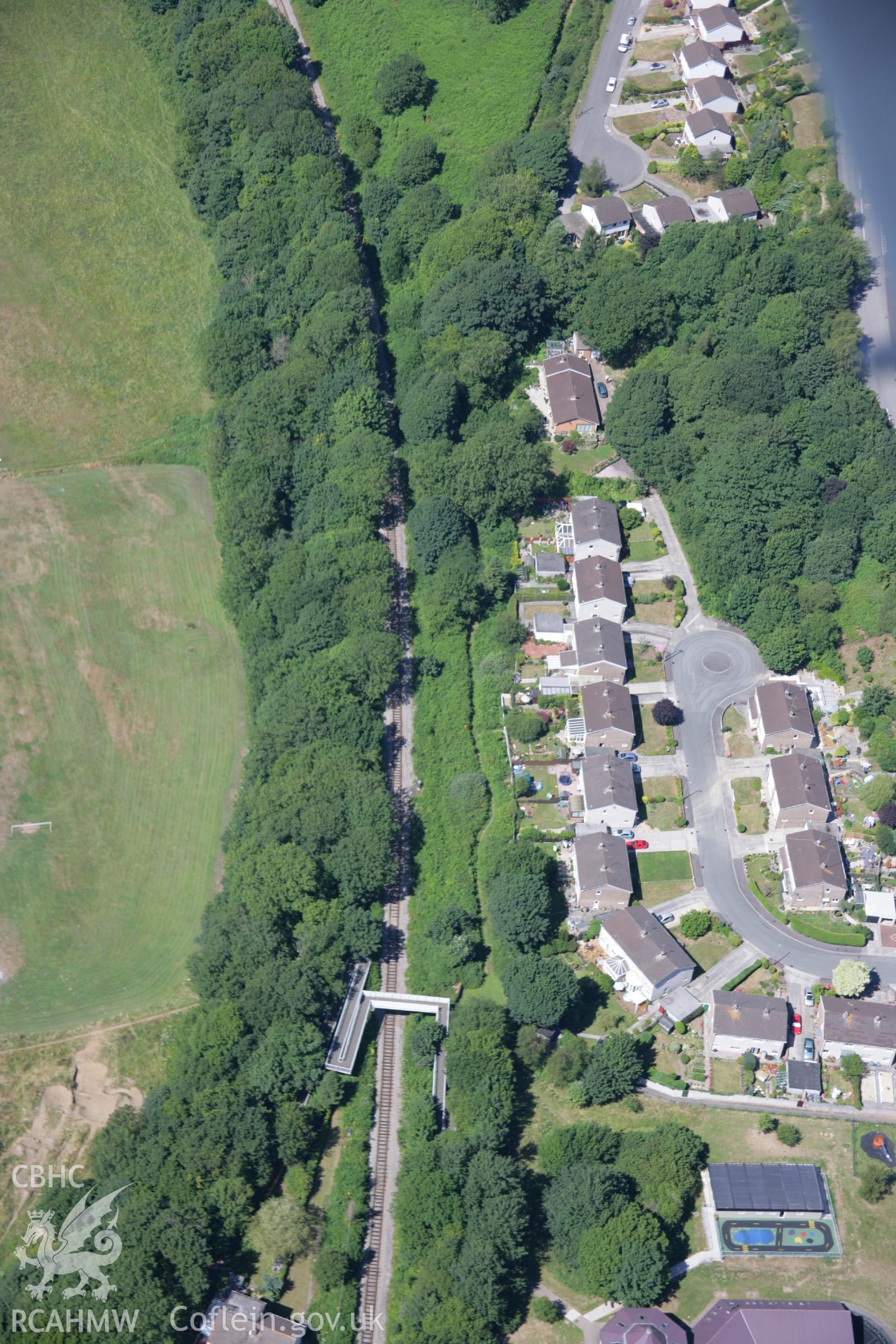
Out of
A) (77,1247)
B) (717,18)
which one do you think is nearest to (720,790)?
(77,1247)

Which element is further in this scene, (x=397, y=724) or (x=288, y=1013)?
(x=397, y=724)

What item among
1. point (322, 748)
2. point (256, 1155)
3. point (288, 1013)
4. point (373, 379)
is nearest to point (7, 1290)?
point (256, 1155)

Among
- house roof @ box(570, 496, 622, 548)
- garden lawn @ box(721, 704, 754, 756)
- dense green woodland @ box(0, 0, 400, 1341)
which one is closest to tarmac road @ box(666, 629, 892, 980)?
garden lawn @ box(721, 704, 754, 756)

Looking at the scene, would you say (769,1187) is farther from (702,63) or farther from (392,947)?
(702,63)

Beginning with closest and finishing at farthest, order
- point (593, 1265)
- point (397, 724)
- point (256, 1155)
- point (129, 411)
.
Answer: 1. point (593, 1265)
2. point (256, 1155)
3. point (397, 724)
4. point (129, 411)

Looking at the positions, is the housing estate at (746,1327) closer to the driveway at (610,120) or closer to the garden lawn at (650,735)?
the garden lawn at (650,735)

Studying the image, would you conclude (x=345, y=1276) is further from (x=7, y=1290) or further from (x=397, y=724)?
(x=397, y=724)

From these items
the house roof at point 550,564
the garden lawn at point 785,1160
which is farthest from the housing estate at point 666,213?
the garden lawn at point 785,1160
